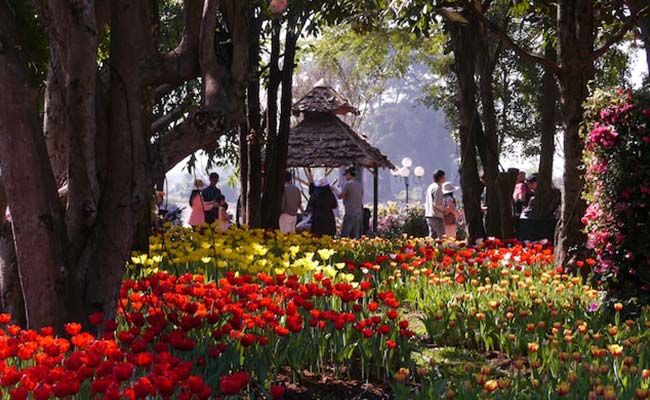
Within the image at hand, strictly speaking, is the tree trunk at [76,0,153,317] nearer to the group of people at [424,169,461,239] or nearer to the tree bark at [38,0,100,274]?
the tree bark at [38,0,100,274]

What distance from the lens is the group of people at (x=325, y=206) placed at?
14.3 meters

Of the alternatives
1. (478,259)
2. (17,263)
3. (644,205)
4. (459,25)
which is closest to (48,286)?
(17,263)

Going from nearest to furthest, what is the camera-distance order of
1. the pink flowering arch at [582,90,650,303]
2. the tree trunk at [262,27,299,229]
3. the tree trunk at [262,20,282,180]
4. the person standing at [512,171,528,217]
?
1. the pink flowering arch at [582,90,650,303]
2. the tree trunk at [262,27,299,229]
3. the tree trunk at [262,20,282,180]
4. the person standing at [512,171,528,217]

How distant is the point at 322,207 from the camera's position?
14281mm

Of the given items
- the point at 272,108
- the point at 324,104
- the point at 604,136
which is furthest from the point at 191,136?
the point at 324,104

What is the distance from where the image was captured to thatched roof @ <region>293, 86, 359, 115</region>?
24.8 metres

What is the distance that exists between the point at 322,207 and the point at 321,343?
31.5 ft

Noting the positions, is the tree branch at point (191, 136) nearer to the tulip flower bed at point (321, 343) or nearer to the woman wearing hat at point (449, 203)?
the tulip flower bed at point (321, 343)

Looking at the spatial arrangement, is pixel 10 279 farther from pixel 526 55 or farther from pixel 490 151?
pixel 490 151

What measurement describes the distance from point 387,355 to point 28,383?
2.30 m

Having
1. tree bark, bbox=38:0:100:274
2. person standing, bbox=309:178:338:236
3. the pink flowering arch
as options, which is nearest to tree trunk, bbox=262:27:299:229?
person standing, bbox=309:178:338:236

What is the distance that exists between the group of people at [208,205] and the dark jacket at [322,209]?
168cm

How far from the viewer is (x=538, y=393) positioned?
356 centimetres

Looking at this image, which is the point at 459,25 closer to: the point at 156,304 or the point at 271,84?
the point at 271,84
